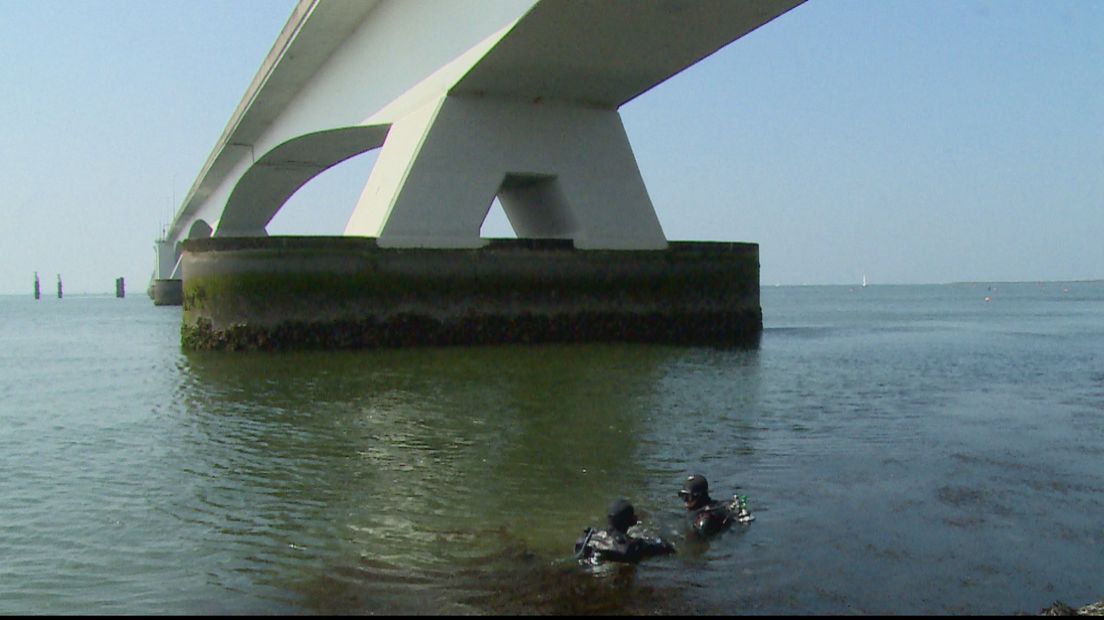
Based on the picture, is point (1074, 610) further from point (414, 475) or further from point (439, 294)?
point (439, 294)

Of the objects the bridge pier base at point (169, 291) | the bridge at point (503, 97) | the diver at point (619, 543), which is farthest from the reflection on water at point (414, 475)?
the bridge pier base at point (169, 291)

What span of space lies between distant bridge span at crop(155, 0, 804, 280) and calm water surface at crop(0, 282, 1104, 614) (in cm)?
831

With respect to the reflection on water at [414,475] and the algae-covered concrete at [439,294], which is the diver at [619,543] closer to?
the reflection on water at [414,475]

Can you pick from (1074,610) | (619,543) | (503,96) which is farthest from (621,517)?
(503,96)

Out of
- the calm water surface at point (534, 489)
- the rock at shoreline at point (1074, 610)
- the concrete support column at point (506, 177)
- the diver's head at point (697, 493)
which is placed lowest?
the calm water surface at point (534, 489)

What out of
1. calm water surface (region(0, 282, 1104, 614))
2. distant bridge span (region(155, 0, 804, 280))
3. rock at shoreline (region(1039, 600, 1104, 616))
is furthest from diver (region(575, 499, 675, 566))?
distant bridge span (region(155, 0, 804, 280))

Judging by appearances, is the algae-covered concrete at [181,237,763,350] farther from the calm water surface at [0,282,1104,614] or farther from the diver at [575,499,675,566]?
the diver at [575,499,675,566]

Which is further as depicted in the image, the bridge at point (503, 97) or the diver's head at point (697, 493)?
the bridge at point (503, 97)

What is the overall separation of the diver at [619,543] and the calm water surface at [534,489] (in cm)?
11

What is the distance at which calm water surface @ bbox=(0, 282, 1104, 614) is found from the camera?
15.2 feet

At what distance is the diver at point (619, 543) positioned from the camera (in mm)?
4941

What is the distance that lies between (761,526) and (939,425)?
5195 mm

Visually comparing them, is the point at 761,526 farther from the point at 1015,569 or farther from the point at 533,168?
the point at 533,168

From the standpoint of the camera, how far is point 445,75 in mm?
22422
